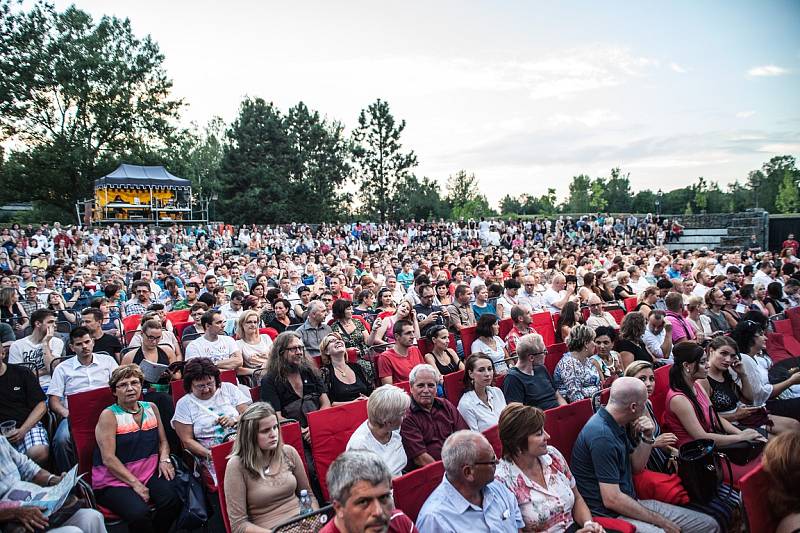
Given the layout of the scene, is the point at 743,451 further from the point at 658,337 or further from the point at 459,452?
the point at 459,452

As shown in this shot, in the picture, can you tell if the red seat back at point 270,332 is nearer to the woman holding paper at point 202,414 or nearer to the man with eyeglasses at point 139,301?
the woman holding paper at point 202,414

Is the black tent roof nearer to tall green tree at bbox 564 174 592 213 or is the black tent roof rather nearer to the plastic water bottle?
the plastic water bottle

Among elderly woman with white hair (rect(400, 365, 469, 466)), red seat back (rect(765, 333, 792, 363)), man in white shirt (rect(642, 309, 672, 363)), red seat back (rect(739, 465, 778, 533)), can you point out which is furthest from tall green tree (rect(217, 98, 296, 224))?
red seat back (rect(739, 465, 778, 533))

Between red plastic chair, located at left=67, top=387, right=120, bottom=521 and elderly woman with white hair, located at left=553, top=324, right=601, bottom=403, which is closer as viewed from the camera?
red plastic chair, located at left=67, top=387, right=120, bottom=521

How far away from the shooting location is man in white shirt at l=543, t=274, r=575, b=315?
27.1 ft

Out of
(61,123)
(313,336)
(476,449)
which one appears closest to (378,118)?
(61,123)

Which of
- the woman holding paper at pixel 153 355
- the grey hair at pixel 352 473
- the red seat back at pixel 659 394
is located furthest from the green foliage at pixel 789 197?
the grey hair at pixel 352 473

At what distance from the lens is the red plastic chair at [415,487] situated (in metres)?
2.69

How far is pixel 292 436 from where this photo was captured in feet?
11.0

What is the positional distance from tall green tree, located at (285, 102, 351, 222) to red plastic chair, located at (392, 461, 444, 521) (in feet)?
125

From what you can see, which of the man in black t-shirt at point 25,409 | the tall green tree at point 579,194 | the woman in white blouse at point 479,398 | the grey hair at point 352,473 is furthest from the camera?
the tall green tree at point 579,194

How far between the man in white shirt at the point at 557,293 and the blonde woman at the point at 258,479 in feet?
20.3

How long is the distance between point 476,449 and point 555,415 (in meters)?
1.33

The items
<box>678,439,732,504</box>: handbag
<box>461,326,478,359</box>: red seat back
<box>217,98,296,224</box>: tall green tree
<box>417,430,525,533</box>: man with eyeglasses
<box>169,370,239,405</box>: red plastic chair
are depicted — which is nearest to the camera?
<box>417,430,525,533</box>: man with eyeglasses
